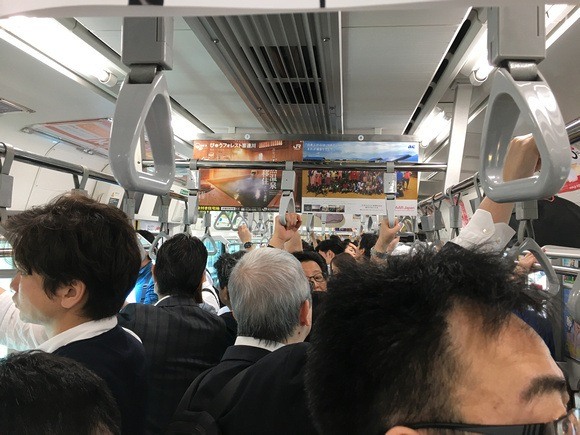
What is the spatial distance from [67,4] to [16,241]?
1.15 m

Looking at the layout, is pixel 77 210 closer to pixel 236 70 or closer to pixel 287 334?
pixel 287 334

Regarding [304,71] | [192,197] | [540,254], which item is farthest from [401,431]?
[304,71]

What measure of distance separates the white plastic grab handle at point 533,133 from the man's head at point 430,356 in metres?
0.17

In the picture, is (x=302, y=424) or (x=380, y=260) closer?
(x=380, y=260)

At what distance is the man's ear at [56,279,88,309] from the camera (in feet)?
4.47

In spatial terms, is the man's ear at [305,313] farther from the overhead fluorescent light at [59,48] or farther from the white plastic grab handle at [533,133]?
the overhead fluorescent light at [59,48]

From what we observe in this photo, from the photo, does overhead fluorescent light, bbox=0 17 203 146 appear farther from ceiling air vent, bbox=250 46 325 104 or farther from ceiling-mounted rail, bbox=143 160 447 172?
ceiling air vent, bbox=250 46 325 104

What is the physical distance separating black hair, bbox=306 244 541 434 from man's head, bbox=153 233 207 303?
1.59m

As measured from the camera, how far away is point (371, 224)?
262 inches

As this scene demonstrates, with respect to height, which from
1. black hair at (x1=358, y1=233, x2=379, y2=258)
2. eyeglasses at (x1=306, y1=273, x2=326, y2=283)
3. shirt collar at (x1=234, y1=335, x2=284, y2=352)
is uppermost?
black hair at (x1=358, y1=233, x2=379, y2=258)

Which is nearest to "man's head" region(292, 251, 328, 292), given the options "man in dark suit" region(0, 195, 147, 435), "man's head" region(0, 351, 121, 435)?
Result: "man in dark suit" region(0, 195, 147, 435)

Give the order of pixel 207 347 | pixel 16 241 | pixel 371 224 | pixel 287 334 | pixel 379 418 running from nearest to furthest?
pixel 379 418 < pixel 16 241 < pixel 287 334 < pixel 207 347 < pixel 371 224

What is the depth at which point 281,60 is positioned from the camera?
138 inches

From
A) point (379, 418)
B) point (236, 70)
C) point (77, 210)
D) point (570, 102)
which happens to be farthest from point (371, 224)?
point (379, 418)
